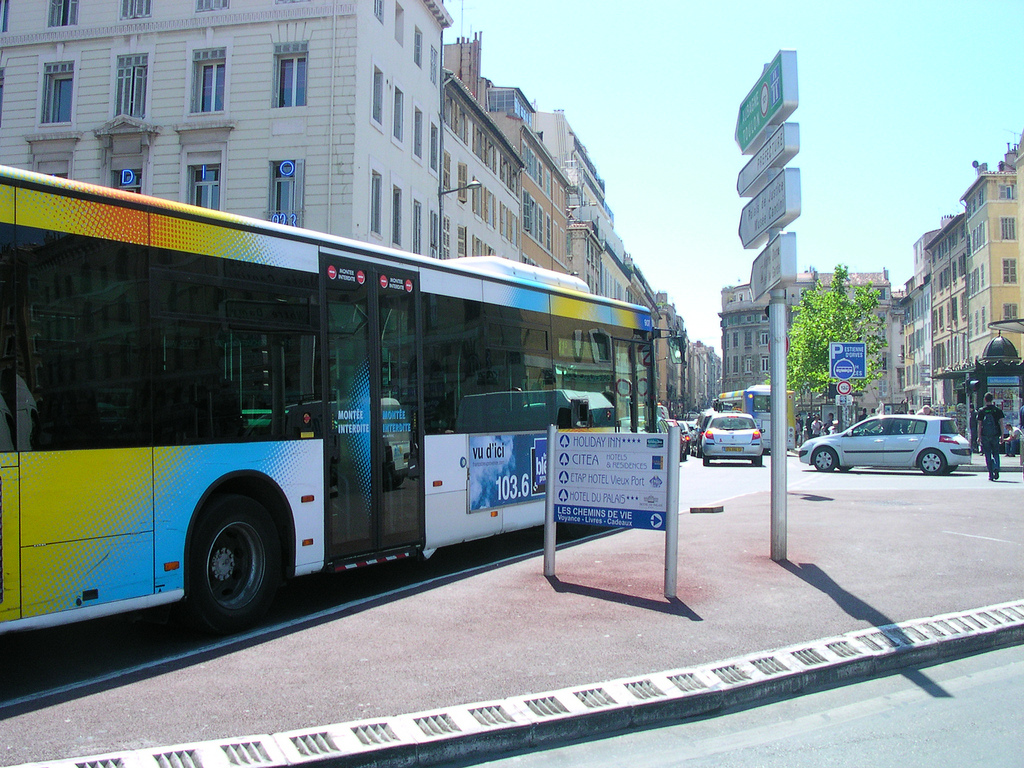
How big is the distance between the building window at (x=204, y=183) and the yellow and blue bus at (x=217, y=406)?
871 inches

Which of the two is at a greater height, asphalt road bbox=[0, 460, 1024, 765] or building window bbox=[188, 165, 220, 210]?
building window bbox=[188, 165, 220, 210]

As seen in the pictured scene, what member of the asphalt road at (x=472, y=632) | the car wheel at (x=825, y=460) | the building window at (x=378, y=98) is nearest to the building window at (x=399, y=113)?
the building window at (x=378, y=98)

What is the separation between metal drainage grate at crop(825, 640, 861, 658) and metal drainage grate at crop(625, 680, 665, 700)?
1396 millimetres

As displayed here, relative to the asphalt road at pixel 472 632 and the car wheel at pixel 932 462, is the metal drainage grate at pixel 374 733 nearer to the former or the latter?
the asphalt road at pixel 472 632

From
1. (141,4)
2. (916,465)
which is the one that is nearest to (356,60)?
(141,4)

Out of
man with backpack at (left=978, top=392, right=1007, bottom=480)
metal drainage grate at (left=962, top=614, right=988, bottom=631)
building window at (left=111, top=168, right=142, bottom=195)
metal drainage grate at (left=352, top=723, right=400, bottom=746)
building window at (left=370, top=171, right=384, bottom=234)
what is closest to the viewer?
metal drainage grate at (left=352, top=723, right=400, bottom=746)

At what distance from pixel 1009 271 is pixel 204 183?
51.3m

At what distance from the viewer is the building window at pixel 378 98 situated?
101 feet

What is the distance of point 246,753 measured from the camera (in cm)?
407

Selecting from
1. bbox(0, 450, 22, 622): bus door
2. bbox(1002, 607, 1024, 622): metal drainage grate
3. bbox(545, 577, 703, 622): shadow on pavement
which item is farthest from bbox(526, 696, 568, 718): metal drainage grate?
bbox(1002, 607, 1024, 622): metal drainage grate

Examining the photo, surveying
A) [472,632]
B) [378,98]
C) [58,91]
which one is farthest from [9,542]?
[58,91]

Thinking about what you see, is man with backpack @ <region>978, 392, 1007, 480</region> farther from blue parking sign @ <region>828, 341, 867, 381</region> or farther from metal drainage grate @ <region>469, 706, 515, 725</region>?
metal drainage grate @ <region>469, 706, 515, 725</region>

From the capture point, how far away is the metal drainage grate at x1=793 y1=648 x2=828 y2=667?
18.2 ft

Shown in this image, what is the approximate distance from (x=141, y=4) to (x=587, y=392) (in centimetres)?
2621
